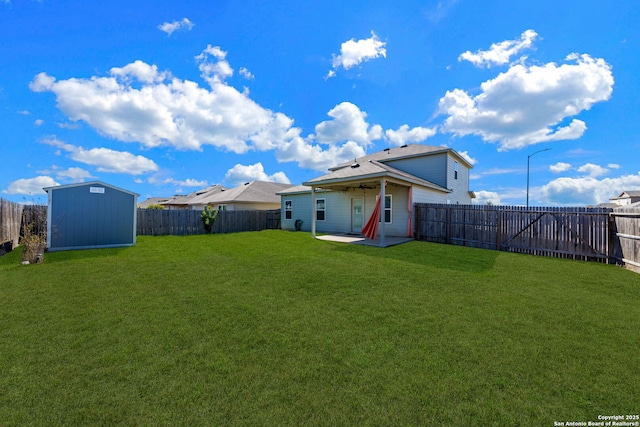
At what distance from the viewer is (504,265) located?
7059mm

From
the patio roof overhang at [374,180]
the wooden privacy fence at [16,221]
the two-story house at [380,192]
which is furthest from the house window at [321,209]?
the wooden privacy fence at [16,221]

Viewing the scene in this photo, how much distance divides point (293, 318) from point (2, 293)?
5.34m

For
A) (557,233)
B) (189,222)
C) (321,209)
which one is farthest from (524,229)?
(189,222)

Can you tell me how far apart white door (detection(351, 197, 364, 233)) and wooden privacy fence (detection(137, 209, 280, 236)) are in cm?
703

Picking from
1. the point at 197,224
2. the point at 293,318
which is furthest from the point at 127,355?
the point at 197,224

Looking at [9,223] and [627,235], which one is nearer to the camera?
[627,235]

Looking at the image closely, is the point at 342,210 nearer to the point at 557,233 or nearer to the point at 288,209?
the point at 288,209

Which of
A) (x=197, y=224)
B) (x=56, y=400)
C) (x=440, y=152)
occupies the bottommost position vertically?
(x=56, y=400)

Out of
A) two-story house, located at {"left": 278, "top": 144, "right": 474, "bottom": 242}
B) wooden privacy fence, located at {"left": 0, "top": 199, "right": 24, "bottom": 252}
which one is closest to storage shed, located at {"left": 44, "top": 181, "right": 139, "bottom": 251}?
wooden privacy fence, located at {"left": 0, "top": 199, "right": 24, "bottom": 252}

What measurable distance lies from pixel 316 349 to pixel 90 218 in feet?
35.6

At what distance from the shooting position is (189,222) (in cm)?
1593

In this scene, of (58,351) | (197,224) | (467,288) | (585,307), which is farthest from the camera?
(197,224)

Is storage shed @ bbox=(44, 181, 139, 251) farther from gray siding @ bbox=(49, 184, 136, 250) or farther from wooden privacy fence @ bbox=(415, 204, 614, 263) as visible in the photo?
wooden privacy fence @ bbox=(415, 204, 614, 263)

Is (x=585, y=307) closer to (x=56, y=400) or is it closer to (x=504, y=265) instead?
(x=504, y=265)
